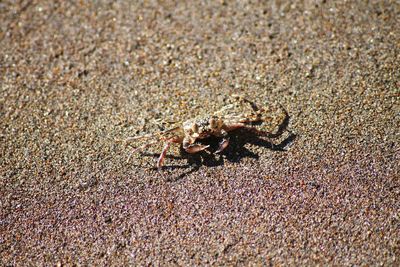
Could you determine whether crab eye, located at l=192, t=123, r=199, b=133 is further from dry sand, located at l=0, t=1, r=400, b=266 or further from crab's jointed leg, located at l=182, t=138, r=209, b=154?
dry sand, located at l=0, t=1, r=400, b=266

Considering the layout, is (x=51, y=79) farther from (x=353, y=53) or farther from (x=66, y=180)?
(x=353, y=53)

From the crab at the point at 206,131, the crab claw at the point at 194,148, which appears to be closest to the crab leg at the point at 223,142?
the crab at the point at 206,131

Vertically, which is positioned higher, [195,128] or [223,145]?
[195,128]

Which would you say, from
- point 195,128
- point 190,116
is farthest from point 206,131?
point 190,116

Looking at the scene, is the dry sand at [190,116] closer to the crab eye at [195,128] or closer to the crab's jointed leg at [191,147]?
the crab's jointed leg at [191,147]

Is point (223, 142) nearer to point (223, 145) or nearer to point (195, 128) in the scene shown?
point (223, 145)

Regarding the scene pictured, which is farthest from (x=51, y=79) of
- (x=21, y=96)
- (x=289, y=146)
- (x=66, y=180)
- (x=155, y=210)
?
(x=289, y=146)
